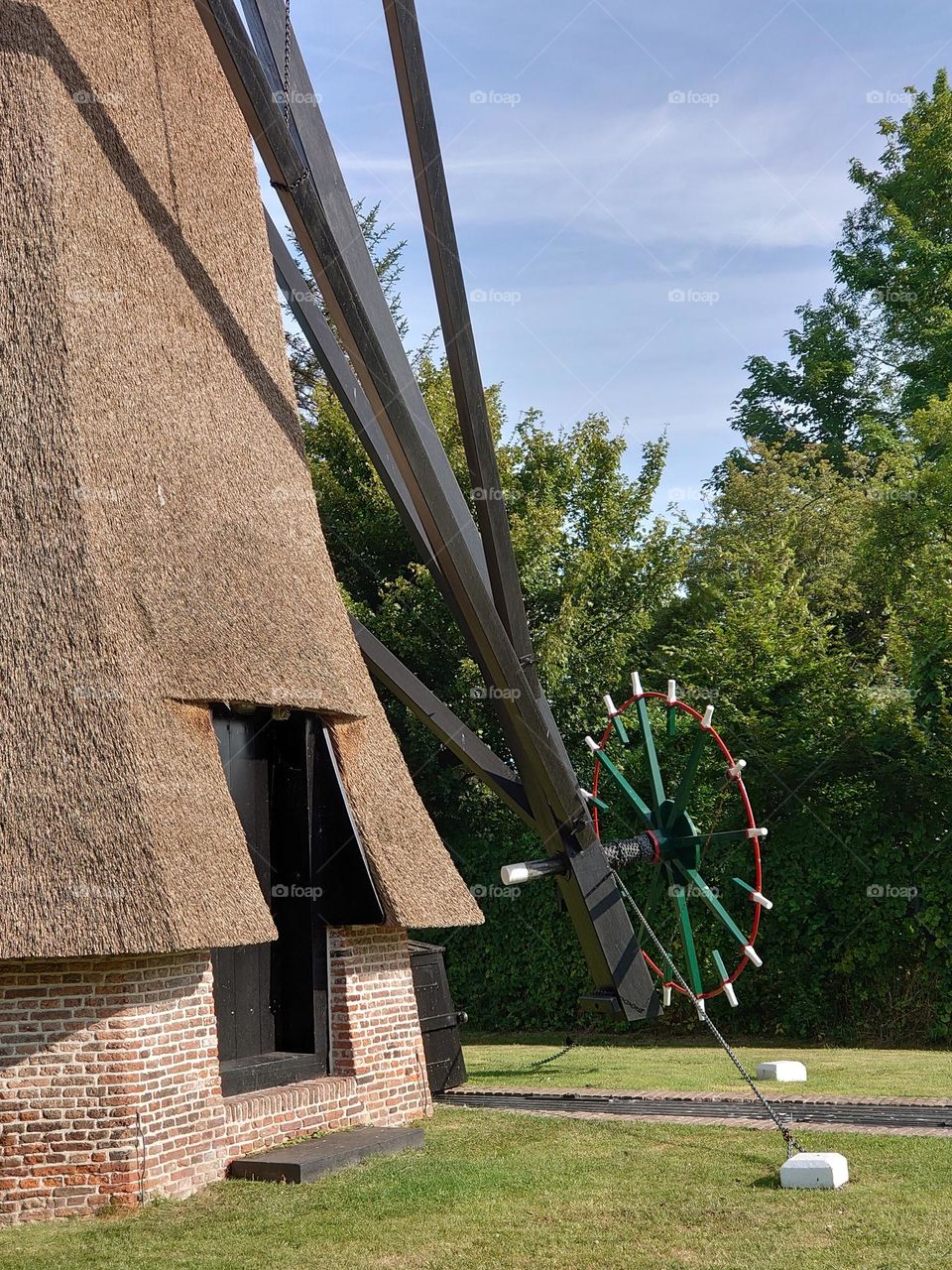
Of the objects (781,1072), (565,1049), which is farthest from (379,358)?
(565,1049)

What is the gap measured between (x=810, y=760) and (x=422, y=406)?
7.51 metres

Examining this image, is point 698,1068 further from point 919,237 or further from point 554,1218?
point 919,237

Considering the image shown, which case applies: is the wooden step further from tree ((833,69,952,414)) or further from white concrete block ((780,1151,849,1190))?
tree ((833,69,952,414))

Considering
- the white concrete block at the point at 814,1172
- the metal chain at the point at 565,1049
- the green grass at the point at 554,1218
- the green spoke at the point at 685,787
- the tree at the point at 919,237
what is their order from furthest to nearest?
the tree at the point at 919,237
the metal chain at the point at 565,1049
the green spoke at the point at 685,787
the white concrete block at the point at 814,1172
the green grass at the point at 554,1218

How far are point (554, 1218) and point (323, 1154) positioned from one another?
1677 mm

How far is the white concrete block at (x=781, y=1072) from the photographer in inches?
408

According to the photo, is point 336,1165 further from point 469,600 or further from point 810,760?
point 810,760

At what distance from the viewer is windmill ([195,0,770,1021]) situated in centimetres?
783

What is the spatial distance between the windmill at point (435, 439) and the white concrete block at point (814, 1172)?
1839 mm

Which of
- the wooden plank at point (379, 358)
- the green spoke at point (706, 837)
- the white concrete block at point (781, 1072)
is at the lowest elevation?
the white concrete block at point (781, 1072)

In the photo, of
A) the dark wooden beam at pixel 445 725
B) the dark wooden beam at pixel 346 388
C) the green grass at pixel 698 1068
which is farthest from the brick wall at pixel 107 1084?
the green grass at pixel 698 1068

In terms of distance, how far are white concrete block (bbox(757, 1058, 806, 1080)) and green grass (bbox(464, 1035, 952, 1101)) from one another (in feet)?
0.36

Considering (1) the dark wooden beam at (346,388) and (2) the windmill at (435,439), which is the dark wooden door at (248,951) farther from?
(1) the dark wooden beam at (346,388)

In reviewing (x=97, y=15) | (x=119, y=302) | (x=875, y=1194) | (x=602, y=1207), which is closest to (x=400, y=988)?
(x=602, y=1207)
